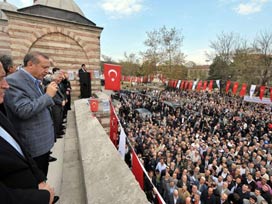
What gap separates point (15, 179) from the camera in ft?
3.29

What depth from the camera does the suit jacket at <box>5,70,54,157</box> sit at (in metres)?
1.70

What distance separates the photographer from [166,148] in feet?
29.6

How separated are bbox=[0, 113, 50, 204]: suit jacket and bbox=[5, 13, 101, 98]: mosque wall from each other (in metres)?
9.83

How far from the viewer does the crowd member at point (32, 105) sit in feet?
5.60

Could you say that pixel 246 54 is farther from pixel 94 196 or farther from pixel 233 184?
pixel 94 196

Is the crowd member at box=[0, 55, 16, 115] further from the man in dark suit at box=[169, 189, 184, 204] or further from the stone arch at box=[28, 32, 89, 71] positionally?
the stone arch at box=[28, 32, 89, 71]

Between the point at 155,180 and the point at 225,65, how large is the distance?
35.6 meters

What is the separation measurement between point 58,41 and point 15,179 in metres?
10.7

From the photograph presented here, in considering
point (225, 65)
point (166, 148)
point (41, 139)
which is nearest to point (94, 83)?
point (166, 148)

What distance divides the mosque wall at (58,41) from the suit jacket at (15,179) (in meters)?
9.83

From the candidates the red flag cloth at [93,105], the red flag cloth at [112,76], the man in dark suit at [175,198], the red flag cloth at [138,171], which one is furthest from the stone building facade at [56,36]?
the man in dark suit at [175,198]

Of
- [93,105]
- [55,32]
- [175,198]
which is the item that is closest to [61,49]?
[55,32]

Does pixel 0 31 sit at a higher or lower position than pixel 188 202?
higher

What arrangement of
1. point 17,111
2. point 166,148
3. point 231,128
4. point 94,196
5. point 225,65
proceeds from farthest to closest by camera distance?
point 225,65, point 231,128, point 166,148, point 94,196, point 17,111
